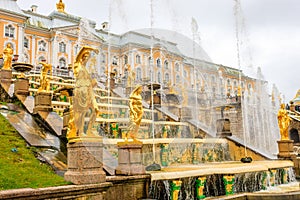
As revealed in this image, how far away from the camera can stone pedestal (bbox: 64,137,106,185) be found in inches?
241

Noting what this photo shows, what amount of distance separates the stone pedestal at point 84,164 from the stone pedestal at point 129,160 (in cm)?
105

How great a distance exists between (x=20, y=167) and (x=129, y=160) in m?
2.43

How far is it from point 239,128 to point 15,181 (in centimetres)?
1652

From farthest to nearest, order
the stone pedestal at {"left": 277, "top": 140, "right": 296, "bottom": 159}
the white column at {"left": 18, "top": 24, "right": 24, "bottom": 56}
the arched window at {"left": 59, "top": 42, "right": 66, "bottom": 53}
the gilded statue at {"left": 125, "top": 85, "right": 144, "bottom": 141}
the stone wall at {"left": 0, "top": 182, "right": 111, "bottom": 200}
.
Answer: the arched window at {"left": 59, "top": 42, "right": 66, "bottom": 53}, the white column at {"left": 18, "top": 24, "right": 24, "bottom": 56}, the stone pedestal at {"left": 277, "top": 140, "right": 296, "bottom": 159}, the gilded statue at {"left": 125, "top": 85, "right": 144, "bottom": 141}, the stone wall at {"left": 0, "top": 182, "right": 111, "bottom": 200}

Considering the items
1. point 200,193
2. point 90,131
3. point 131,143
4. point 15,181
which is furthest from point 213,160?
point 15,181

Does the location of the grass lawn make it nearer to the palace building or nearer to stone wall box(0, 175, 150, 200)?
stone wall box(0, 175, 150, 200)

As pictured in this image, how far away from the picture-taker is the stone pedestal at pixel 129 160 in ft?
24.2

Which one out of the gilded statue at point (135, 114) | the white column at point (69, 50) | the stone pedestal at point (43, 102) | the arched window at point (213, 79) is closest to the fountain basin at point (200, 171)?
the gilded statue at point (135, 114)

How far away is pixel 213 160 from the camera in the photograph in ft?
46.0

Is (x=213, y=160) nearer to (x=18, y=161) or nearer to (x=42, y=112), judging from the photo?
(x=42, y=112)

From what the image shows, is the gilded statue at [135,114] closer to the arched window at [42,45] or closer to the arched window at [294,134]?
the arched window at [294,134]

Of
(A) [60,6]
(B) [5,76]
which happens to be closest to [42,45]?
(A) [60,6]

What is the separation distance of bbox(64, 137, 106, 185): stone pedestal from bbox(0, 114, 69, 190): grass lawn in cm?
30

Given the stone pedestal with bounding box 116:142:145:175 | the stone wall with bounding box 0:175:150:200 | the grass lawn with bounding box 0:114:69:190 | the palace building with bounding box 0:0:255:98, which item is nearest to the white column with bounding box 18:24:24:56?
the palace building with bounding box 0:0:255:98
